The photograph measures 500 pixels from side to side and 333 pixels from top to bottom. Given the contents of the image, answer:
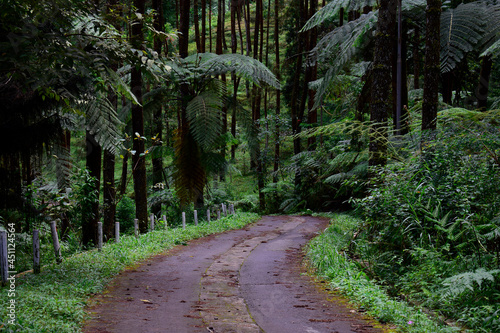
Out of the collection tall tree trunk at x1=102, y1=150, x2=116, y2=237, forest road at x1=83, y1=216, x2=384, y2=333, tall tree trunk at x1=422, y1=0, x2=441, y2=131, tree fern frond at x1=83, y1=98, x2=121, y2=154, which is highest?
tall tree trunk at x1=422, y1=0, x2=441, y2=131

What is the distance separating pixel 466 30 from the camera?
8898 mm

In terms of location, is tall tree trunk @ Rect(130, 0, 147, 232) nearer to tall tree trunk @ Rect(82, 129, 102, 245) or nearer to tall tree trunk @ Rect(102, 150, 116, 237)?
tall tree trunk @ Rect(102, 150, 116, 237)

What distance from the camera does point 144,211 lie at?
11891 mm

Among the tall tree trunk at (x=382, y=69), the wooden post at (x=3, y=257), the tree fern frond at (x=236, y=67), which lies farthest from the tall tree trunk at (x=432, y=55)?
the wooden post at (x=3, y=257)

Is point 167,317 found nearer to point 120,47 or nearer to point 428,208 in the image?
point 120,47

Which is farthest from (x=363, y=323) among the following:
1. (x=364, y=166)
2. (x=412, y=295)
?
(x=364, y=166)

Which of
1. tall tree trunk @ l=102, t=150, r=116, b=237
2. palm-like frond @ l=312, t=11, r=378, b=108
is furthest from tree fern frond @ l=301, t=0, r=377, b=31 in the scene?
tall tree trunk @ l=102, t=150, r=116, b=237

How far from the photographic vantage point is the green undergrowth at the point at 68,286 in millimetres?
4258

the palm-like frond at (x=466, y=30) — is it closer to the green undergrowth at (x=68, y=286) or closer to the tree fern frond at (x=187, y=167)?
the green undergrowth at (x=68, y=286)

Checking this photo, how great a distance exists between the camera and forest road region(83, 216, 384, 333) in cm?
469

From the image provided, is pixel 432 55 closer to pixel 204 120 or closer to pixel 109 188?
pixel 204 120

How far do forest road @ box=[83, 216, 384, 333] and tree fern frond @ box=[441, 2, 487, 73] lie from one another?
5.15 metres

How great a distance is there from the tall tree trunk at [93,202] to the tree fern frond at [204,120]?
3310mm

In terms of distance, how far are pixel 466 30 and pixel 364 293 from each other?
6341 millimetres
